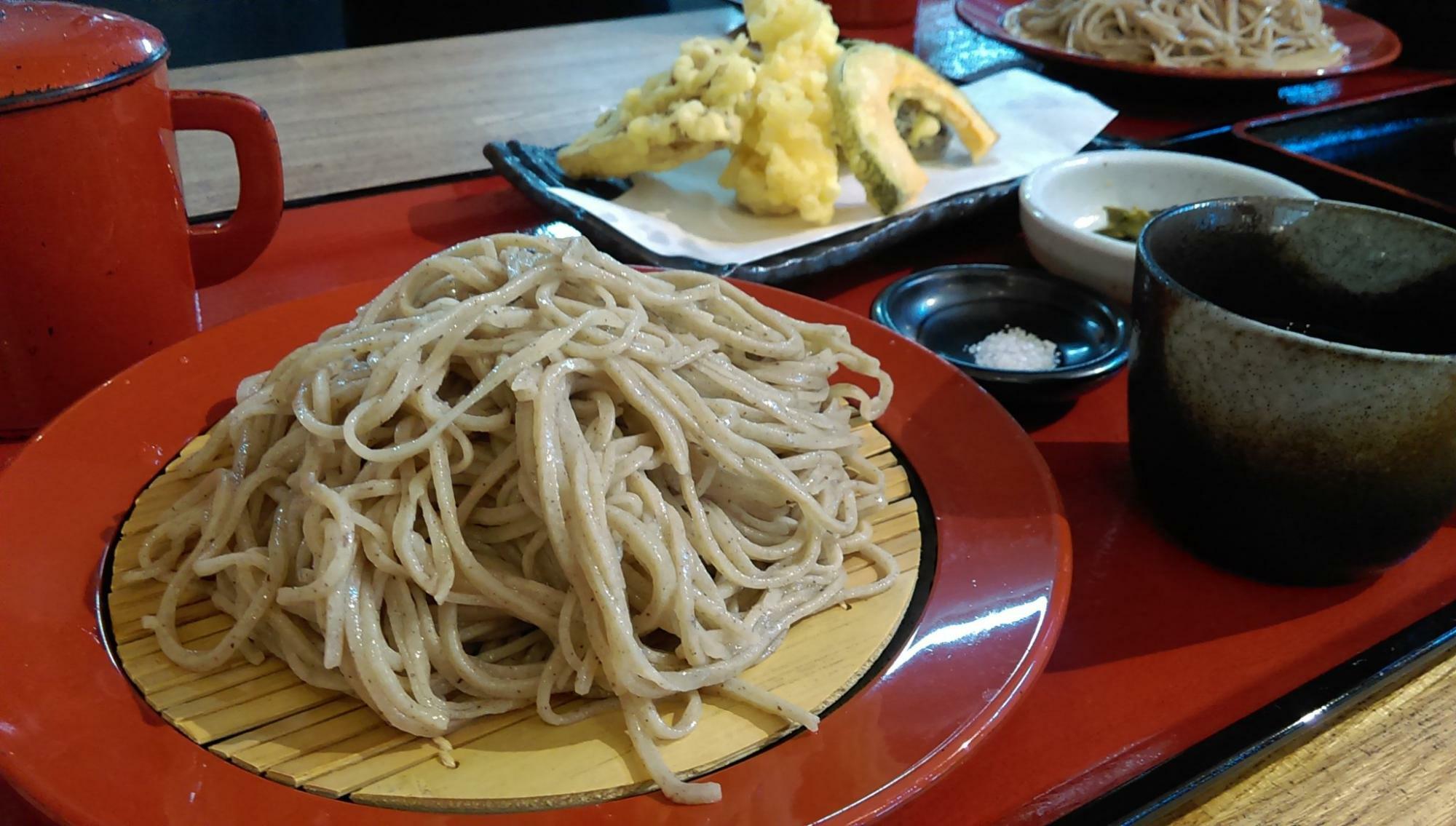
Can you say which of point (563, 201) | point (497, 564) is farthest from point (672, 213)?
point (497, 564)

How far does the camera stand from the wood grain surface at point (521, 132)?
113 centimetres

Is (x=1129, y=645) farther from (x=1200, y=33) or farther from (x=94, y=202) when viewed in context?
(x=1200, y=33)

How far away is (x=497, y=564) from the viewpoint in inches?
44.6

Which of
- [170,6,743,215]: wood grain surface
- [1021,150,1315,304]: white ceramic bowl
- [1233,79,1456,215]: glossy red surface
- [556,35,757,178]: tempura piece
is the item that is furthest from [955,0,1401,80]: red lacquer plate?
[556,35,757,178]: tempura piece

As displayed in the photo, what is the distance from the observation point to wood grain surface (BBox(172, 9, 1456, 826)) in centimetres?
113

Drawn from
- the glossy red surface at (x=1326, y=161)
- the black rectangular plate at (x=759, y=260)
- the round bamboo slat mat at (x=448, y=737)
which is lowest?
the round bamboo slat mat at (x=448, y=737)

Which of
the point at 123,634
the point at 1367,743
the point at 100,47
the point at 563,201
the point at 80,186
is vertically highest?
the point at 100,47

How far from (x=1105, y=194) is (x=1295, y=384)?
3.83 ft

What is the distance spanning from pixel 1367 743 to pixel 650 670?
0.91m

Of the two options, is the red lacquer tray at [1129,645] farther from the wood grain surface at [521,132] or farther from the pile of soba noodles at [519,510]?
the pile of soba noodles at [519,510]

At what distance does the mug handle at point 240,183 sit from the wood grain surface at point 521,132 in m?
0.70

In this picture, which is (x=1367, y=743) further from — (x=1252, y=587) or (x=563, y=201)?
(x=563, y=201)

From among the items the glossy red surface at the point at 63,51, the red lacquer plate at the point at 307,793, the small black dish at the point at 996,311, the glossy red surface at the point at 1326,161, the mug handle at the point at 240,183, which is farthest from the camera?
the glossy red surface at the point at 1326,161

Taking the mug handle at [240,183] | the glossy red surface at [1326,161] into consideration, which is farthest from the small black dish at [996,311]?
the mug handle at [240,183]
